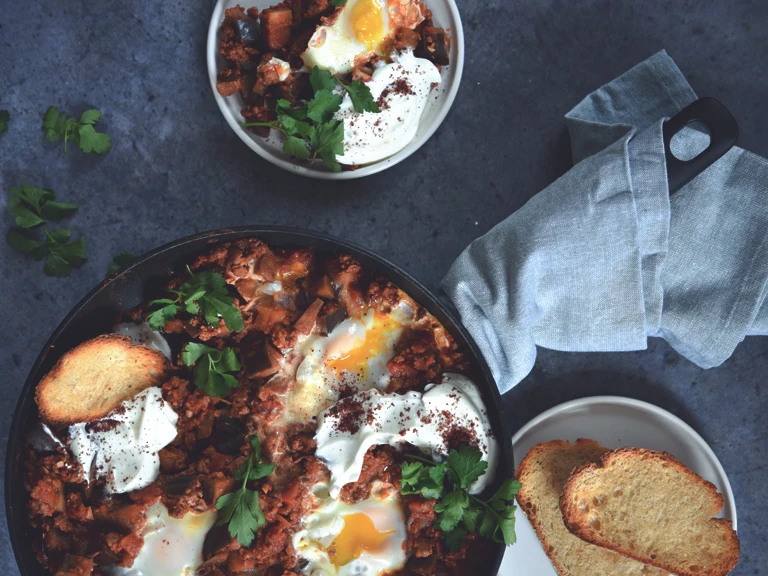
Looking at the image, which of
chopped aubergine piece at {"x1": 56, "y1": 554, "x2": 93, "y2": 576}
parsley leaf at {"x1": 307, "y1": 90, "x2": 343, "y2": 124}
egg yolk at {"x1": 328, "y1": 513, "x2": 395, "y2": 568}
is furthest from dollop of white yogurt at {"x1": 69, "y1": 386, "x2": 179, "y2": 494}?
parsley leaf at {"x1": 307, "y1": 90, "x2": 343, "y2": 124}

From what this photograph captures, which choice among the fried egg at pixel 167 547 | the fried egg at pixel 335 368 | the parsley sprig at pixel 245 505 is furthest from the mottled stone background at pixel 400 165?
the parsley sprig at pixel 245 505

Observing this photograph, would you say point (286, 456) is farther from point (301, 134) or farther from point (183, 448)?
point (301, 134)

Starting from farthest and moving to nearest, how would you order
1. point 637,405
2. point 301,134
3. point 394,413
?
point 637,405 → point 301,134 → point 394,413

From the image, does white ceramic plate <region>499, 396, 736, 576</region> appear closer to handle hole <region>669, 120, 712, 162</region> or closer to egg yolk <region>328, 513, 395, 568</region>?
egg yolk <region>328, 513, 395, 568</region>

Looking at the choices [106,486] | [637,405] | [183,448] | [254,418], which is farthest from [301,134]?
[637,405]

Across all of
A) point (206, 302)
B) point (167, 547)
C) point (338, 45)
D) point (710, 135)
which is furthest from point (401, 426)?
point (710, 135)

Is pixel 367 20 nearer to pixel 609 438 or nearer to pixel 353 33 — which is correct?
pixel 353 33
